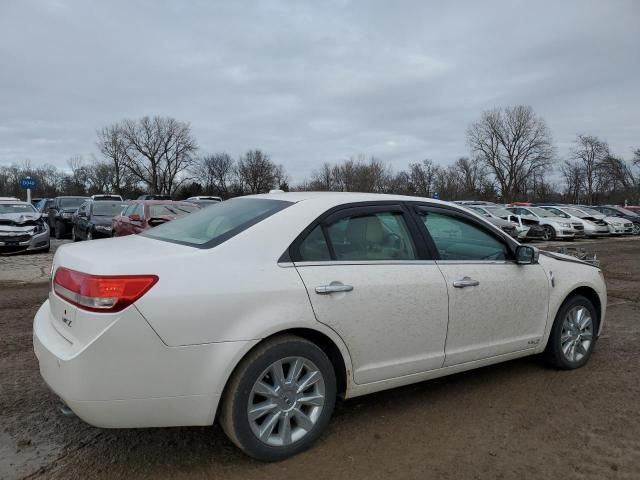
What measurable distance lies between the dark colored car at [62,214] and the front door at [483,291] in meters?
18.2

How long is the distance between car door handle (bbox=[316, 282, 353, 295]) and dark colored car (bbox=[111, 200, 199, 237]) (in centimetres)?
903

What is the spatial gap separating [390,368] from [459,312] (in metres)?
0.67

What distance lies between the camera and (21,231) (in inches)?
530

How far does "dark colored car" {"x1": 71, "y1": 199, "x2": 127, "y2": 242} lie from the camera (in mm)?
14953

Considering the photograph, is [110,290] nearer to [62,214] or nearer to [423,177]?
[62,214]

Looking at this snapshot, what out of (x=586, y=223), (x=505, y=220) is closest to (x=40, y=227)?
(x=505, y=220)

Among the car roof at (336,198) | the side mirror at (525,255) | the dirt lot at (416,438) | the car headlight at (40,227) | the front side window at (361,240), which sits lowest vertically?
the dirt lot at (416,438)

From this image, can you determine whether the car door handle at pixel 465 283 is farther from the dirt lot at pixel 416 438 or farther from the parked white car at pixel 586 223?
the parked white car at pixel 586 223

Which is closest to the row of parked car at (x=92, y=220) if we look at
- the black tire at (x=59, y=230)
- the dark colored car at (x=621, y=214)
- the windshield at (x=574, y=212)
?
the black tire at (x=59, y=230)

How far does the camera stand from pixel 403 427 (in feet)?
11.2

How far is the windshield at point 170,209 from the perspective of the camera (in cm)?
1235

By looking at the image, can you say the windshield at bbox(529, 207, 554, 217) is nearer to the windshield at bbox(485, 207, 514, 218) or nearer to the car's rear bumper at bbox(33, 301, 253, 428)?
the windshield at bbox(485, 207, 514, 218)

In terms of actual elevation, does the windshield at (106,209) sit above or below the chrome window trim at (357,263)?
below

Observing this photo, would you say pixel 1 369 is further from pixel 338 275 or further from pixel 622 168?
pixel 622 168
